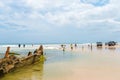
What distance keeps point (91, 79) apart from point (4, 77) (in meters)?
6.16

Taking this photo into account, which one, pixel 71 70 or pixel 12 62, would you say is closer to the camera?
pixel 12 62

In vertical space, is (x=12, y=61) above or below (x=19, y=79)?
above

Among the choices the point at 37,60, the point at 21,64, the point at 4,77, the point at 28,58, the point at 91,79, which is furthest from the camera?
the point at 37,60

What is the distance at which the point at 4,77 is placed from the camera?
52.7 ft

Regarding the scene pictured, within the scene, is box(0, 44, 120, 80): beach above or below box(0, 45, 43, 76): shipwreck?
below

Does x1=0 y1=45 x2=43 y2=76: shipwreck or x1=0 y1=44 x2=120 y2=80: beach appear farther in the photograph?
x1=0 y1=44 x2=120 y2=80: beach

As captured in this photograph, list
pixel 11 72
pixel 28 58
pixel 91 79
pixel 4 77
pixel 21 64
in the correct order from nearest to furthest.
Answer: pixel 91 79, pixel 4 77, pixel 11 72, pixel 21 64, pixel 28 58

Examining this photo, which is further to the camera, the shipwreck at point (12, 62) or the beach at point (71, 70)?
the beach at point (71, 70)

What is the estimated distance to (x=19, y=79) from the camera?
15461 millimetres

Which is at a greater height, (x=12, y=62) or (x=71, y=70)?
(x=12, y=62)

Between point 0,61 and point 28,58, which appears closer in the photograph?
point 0,61

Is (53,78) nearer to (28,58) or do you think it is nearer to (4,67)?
(4,67)

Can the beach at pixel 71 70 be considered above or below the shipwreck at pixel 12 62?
below

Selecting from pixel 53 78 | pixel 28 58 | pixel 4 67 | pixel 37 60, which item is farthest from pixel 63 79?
pixel 37 60
